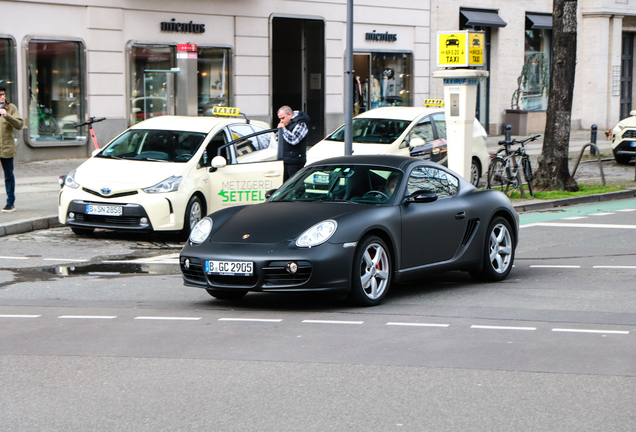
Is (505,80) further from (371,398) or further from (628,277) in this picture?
(371,398)

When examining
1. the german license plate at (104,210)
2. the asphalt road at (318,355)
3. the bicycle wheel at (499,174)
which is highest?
the bicycle wheel at (499,174)

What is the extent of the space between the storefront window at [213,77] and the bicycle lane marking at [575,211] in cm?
1126

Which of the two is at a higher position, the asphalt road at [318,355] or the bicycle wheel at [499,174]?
the bicycle wheel at [499,174]

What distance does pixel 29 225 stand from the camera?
44.1 ft

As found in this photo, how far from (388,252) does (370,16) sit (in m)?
21.7

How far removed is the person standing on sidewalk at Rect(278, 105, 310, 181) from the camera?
534 inches

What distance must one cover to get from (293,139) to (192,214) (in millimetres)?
1863

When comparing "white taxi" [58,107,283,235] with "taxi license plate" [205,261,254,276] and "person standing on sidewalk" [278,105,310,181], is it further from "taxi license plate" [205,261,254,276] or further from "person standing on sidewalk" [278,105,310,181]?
"taxi license plate" [205,261,254,276]

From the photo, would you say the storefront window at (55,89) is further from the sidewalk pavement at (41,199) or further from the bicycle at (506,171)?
the bicycle at (506,171)

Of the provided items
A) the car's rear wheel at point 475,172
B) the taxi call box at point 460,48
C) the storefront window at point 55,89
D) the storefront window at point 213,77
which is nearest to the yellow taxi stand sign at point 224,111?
the taxi call box at point 460,48

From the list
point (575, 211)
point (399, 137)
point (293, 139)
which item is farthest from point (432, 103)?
point (293, 139)

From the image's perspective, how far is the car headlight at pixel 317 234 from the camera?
7.96 metres

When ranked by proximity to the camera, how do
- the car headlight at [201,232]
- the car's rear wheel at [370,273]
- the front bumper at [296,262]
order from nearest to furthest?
the front bumper at [296,262] → the car's rear wheel at [370,273] → the car headlight at [201,232]

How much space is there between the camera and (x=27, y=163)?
21047mm
